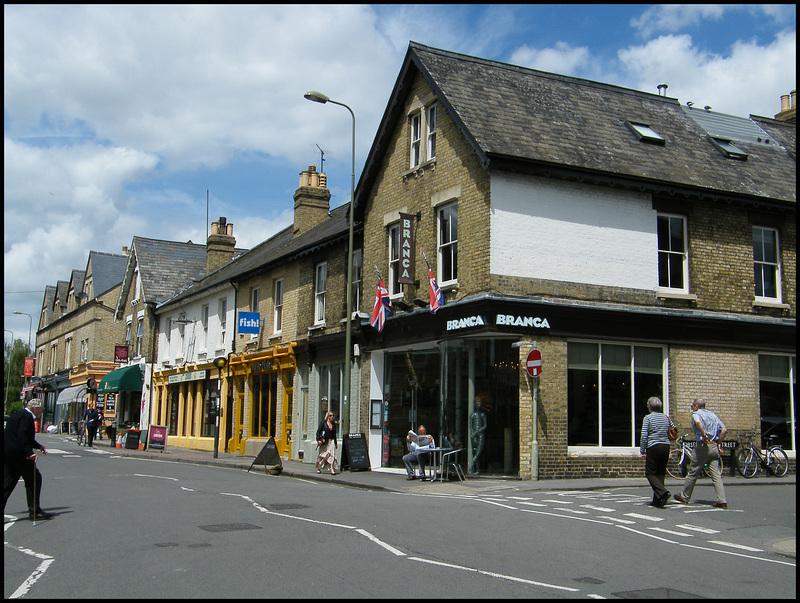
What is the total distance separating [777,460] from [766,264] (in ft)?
16.7

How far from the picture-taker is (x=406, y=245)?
20.4 meters

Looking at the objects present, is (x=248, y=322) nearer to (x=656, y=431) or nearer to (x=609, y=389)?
(x=609, y=389)

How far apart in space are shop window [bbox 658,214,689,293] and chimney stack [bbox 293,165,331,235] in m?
15.1

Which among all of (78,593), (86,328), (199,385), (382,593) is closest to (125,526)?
(78,593)

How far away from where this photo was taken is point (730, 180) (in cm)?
2052

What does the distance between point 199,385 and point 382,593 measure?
31.0 meters

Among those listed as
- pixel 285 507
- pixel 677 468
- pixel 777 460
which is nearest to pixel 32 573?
pixel 285 507

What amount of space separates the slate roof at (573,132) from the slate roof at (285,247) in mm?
2963

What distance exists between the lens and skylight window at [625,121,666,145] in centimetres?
2080

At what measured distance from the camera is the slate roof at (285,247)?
2539 centimetres

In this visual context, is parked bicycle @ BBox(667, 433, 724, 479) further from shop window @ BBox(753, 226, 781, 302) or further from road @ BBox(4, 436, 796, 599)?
shop window @ BBox(753, 226, 781, 302)

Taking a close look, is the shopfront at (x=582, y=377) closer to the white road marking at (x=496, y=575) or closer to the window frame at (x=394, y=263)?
the window frame at (x=394, y=263)

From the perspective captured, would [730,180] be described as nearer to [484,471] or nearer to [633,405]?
[633,405]

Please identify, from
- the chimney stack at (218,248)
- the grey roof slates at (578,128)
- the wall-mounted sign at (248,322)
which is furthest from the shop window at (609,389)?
the chimney stack at (218,248)
